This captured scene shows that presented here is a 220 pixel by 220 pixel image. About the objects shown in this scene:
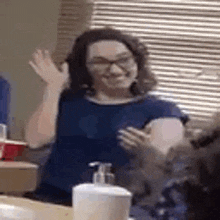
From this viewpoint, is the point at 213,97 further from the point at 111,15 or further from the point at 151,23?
the point at 111,15

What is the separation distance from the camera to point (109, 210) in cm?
90

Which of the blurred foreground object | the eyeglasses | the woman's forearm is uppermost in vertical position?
the eyeglasses

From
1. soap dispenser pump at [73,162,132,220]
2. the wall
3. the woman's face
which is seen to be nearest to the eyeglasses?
the woman's face

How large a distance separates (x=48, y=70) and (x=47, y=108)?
4.8 inches

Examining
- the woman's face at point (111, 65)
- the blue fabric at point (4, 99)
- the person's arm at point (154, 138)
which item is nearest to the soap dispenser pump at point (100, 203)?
the person's arm at point (154, 138)

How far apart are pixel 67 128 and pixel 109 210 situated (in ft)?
1.59

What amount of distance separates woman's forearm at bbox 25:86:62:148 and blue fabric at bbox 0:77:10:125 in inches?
3.7

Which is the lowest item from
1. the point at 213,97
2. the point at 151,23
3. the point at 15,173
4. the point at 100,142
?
the point at 15,173

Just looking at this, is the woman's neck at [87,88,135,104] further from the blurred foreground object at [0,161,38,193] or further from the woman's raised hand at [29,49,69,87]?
the blurred foreground object at [0,161,38,193]

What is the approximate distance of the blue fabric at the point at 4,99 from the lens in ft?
4.58

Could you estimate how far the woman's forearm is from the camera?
135 cm

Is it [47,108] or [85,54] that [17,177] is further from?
[85,54]

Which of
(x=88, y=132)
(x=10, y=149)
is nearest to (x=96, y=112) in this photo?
(x=88, y=132)

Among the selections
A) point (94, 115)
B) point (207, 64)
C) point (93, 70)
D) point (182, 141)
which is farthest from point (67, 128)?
point (207, 64)
